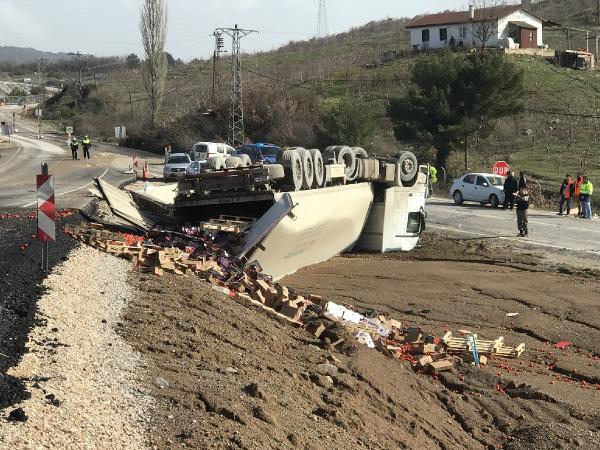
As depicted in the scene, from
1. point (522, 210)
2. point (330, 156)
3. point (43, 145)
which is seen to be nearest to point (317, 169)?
point (330, 156)

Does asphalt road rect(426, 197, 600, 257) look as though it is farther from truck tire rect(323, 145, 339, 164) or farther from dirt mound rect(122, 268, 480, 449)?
dirt mound rect(122, 268, 480, 449)

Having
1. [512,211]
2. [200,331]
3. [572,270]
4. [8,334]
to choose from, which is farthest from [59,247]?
[512,211]

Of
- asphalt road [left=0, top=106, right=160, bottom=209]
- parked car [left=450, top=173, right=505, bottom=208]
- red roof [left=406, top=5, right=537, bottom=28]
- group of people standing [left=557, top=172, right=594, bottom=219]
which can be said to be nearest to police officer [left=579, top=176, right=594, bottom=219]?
group of people standing [left=557, top=172, right=594, bottom=219]

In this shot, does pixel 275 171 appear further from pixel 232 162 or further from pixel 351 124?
pixel 351 124

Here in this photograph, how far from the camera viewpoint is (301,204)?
16344 millimetres

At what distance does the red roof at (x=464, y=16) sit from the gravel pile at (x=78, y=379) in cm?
6748

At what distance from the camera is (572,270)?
1981 cm

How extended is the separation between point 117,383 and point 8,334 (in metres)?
1.31

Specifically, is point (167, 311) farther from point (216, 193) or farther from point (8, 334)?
point (216, 193)

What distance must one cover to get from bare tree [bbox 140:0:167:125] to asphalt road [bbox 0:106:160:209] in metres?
8.61

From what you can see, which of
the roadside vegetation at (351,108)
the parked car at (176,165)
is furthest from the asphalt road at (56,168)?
the roadside vegetation at (351,108)

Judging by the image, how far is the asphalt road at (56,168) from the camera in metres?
24.6

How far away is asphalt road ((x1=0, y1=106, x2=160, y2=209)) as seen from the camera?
2457cm

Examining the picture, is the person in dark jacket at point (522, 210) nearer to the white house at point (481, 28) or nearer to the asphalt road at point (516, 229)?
the asphalt road at point (516, 229)
